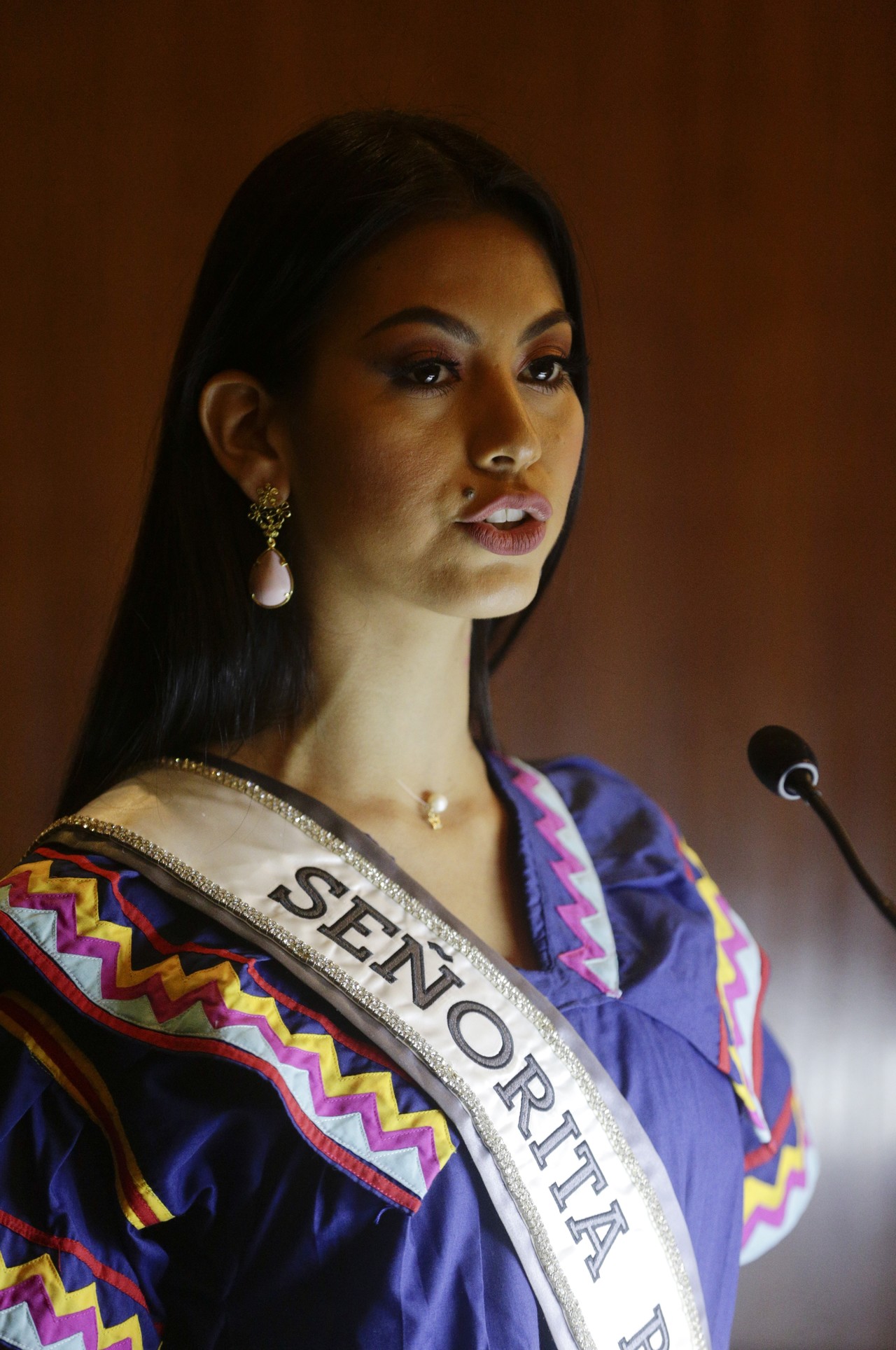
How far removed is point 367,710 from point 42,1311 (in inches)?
18.3

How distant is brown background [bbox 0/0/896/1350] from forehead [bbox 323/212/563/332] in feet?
1.31

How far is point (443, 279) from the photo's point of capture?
0.84 metres

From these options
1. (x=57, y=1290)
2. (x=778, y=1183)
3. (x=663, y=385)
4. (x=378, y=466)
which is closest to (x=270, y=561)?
(x=378, y=466)

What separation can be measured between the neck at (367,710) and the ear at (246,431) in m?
0.11

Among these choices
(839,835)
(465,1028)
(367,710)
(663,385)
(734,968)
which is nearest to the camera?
(839,835)

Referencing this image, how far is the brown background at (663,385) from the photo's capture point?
1.21 meters

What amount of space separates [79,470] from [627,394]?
0.61m

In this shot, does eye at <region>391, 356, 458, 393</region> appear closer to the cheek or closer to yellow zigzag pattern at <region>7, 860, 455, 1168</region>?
the cheek

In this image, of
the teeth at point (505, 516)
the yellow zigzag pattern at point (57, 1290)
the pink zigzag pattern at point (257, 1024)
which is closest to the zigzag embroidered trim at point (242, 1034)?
the pink zigzag pattern at point (257, 1024)

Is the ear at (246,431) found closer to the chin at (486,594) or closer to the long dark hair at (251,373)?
the long dark hair at (251,373)

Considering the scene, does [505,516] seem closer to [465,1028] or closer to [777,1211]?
[465,1028]

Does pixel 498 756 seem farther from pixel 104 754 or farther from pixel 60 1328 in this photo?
pixel 60 1328

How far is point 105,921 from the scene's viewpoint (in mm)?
789

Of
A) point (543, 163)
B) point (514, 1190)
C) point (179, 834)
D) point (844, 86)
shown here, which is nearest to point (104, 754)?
point (179, 834)
